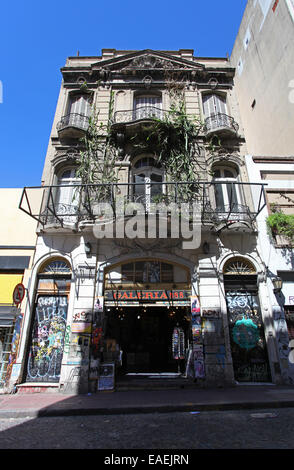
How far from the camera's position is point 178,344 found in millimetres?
10531

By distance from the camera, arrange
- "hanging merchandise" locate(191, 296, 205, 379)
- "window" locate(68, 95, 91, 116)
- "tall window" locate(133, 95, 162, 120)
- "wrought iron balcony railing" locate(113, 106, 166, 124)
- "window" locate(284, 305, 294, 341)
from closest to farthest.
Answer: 1. "hanging merchandise" locate(191, 296, 205, 379)
2. "window" locate(284, 305, 294, 341)
3. "wrought iron balcony railing" locate(113, 106, 166, 124)
4. "tall window" locate(133, 95, 162, 120)
5. "window" locate(68, 95, 91, 116)

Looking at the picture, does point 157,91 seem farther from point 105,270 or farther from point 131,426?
point 131,426

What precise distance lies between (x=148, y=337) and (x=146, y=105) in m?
12.2

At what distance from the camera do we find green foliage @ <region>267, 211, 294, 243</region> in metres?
10.3

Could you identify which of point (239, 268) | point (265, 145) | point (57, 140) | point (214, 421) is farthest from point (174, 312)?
point (265, 145)

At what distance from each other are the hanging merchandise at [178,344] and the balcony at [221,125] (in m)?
9.38

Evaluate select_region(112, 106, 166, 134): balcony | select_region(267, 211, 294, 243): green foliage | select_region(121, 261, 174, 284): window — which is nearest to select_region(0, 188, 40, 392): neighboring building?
select_region(121, 261, 174, 284): window

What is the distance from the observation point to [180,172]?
1130 centimetres

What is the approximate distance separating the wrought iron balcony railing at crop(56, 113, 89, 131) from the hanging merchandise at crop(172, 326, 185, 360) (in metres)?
10.5

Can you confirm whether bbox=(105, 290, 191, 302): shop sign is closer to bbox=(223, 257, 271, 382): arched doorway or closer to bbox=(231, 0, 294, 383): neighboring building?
bbox=(223, 257, 271, 382): arched doorway

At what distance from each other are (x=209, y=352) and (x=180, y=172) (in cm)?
741

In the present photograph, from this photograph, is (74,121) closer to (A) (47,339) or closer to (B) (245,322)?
(A) (47,339)

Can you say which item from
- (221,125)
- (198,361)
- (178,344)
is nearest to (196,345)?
(198,361)

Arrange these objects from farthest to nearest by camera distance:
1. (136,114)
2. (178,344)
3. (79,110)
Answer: (79,110), (136,114), (178,344)
